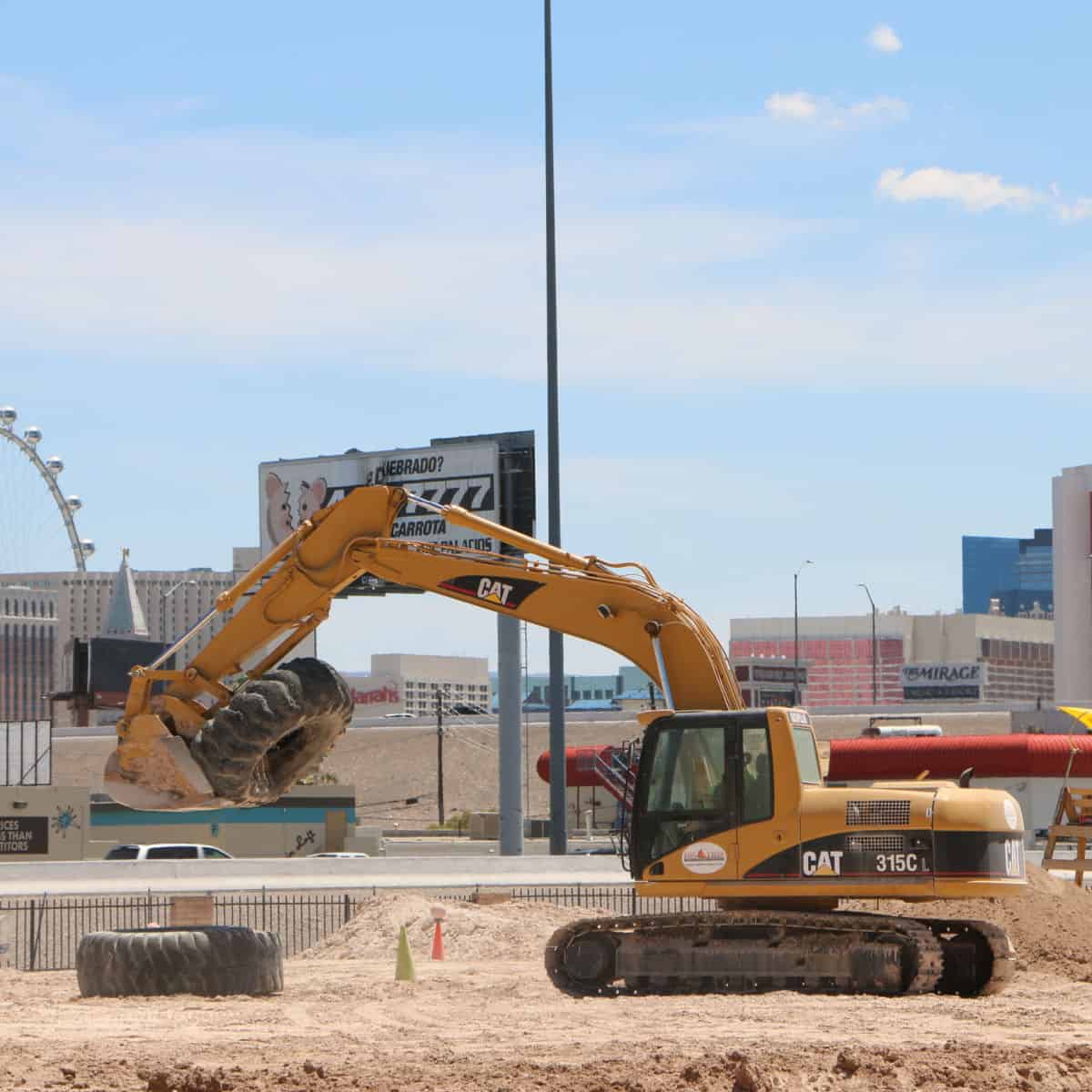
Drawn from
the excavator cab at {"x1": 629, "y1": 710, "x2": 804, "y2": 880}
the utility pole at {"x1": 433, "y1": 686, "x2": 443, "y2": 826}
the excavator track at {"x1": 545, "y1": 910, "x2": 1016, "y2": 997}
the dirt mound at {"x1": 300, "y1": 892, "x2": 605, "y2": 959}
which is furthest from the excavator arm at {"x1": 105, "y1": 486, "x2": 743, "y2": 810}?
the utility pole at {"x1": 433, "y1": 686, "x2": 443, "y2": 826}

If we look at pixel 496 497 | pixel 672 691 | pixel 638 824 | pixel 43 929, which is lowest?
pixel 43 929

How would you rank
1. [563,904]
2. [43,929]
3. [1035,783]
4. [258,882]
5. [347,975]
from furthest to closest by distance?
1. [1035,783]
2. [258,882]
3. [563,904]
4. [43,929]
5. [347,975]

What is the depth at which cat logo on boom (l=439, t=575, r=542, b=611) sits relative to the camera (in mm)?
19828

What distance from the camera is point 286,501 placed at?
54844mm

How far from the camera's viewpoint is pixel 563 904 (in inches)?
1289

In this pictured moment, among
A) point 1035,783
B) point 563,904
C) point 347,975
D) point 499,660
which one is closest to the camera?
point 347,975

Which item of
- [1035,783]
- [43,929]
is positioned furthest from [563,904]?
[1035,783]

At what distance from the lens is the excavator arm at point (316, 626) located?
18.5 metres

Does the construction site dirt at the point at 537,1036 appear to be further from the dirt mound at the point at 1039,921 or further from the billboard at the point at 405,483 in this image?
the billboard at the point at 405,483

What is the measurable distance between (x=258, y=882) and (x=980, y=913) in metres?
15.2

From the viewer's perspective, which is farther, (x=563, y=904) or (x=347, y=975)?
(x=563, y=904)

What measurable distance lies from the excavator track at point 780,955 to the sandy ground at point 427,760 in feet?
251

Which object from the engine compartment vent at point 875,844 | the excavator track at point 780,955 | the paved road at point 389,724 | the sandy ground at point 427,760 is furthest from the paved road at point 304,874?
the paved road at point 389,724

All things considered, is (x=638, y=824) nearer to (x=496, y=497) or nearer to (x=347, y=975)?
(x=347, y=975)
